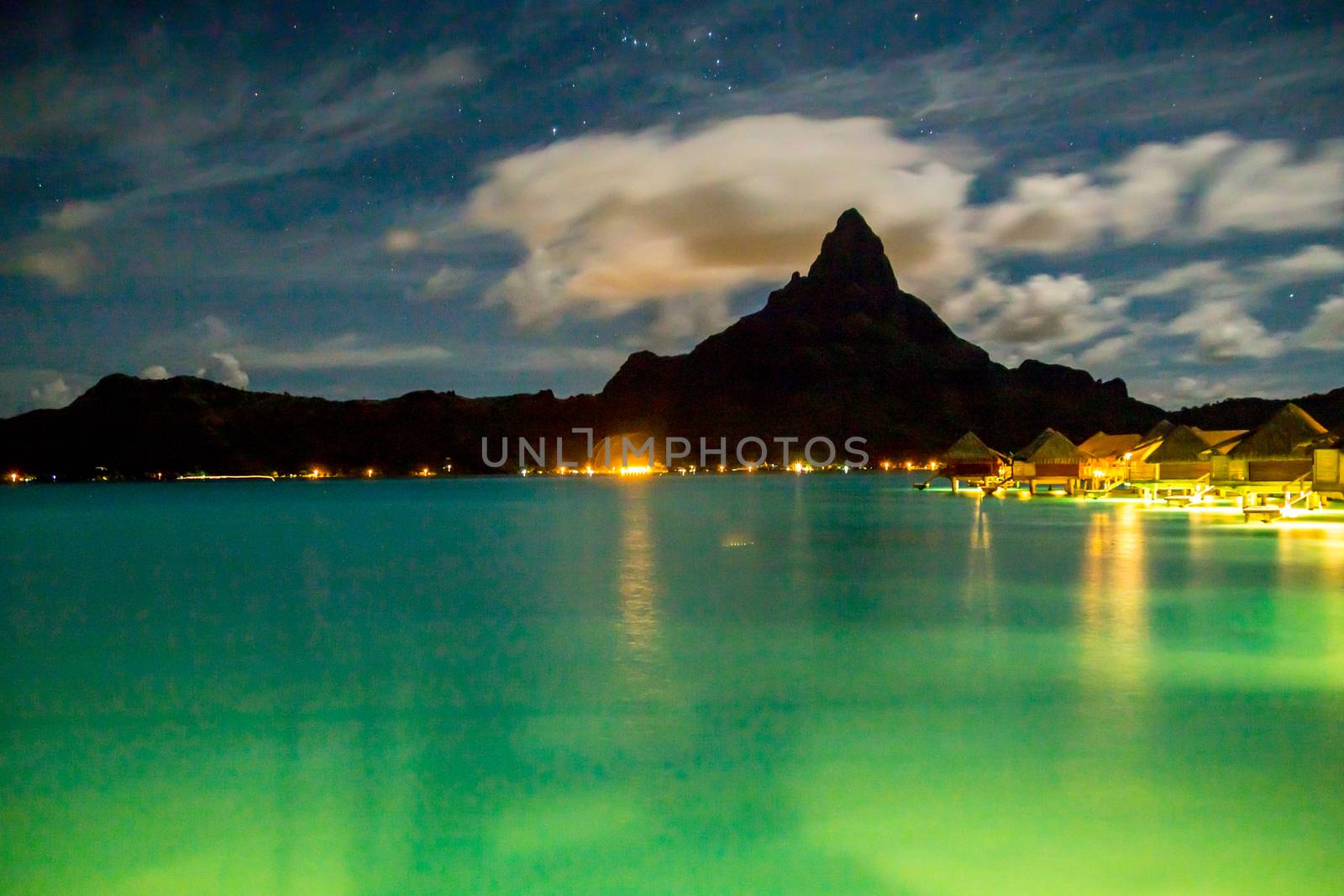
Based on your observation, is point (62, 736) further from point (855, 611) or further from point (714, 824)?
point (855, 611)

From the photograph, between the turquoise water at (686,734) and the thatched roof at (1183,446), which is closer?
the turquoise water at (686,734)

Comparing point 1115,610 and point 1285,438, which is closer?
point 1115,610

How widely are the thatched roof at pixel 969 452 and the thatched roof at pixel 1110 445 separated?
5280mm

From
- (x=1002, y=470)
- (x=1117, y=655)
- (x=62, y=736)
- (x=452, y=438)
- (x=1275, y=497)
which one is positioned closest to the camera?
(x=62, y=736)

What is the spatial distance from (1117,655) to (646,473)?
581 feet

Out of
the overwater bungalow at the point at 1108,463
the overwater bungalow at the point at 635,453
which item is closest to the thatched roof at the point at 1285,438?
the overwater bungalow at the point at 1108,463

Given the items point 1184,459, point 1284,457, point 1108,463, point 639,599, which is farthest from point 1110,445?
point 639,599

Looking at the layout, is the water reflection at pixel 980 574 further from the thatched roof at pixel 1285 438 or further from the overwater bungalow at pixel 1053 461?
the overwater bungalow at pixel 1053 461

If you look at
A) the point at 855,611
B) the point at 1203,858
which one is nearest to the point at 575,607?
the point at 855,611

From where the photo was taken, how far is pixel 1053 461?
2119 inches

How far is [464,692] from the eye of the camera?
10.5 m

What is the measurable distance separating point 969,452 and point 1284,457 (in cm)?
2231

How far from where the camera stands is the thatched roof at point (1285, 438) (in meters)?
38.1

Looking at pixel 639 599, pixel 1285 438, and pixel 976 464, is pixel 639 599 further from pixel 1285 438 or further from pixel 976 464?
pixel 976 464
